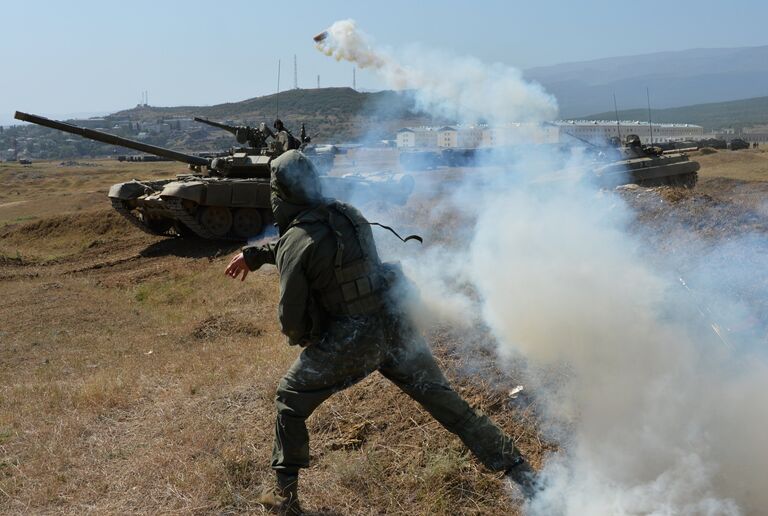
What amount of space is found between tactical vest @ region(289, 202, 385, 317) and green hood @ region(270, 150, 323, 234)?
0.31 ft

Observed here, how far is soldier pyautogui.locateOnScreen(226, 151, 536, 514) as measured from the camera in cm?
414

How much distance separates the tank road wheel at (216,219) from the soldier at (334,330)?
44.5 feet

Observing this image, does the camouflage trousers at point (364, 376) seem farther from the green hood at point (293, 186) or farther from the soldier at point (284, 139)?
the soldier at point (284, 139)

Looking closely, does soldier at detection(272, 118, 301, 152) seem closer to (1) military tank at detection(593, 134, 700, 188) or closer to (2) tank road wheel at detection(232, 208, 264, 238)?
(2) tank road wheel at detection(232, 208, 264, 238)

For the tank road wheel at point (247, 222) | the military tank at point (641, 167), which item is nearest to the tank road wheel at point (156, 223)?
the tank road wheel at point (247, 222)

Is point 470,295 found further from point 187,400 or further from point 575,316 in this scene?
point 187,400

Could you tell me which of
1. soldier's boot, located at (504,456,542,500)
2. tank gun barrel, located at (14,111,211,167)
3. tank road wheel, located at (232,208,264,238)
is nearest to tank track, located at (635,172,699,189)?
tank road wheel, located at (232,208,264,238)

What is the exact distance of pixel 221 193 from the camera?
17.2 m

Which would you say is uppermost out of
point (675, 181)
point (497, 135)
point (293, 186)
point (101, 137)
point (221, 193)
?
point (101, 137)

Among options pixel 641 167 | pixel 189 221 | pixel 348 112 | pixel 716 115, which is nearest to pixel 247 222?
pixel 189 221

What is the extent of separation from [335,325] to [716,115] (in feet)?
490

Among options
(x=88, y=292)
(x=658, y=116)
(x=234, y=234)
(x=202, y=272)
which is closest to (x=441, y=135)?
(x=234, y=234)

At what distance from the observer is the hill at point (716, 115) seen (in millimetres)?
120125

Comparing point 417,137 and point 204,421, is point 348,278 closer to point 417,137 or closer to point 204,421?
point 204,421
